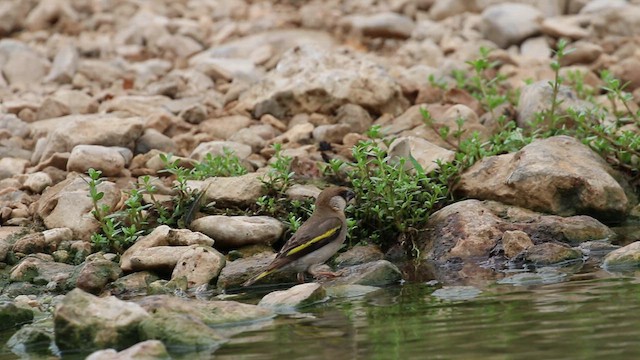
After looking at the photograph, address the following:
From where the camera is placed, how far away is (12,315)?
8.06 m

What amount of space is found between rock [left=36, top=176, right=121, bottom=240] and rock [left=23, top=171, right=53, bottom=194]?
384mm

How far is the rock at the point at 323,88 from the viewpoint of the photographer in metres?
12.9

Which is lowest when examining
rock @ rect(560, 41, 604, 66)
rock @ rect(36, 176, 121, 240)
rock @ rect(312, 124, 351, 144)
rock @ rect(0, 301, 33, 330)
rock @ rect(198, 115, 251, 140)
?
rock @ rect(560, 41, 604, 66)

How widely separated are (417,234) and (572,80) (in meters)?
3.88

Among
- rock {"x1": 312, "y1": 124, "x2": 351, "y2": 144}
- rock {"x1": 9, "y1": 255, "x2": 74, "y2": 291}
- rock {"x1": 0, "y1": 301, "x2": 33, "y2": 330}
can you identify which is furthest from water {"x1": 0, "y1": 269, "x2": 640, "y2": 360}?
rock {"x1": 312, "y1": 124, "x2": 351, "y2": 144}

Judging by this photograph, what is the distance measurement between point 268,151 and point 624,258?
4.37 metres

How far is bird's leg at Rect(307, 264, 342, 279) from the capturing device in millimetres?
9047

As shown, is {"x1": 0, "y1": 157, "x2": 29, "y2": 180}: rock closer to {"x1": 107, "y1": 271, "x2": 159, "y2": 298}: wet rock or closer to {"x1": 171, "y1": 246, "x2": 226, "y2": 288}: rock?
{"x1": 107, "y1": 271, "x2": 159, "y2": 298}: wet rock

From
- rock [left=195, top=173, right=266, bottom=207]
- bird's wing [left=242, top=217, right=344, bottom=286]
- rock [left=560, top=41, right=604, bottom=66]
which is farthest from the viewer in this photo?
rock [left=560, top=41, right=604, bottom=66]

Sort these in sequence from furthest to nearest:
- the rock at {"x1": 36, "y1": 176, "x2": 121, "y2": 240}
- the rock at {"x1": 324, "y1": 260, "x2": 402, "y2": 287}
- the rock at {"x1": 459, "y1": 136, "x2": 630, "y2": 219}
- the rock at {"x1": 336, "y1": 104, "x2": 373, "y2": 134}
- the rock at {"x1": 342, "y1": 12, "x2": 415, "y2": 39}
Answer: the rock at {"x1": 342, "y1": 12, "x2": 415, "y2": 39}, the rock at {"x1": 336, "y1": 104, "x2": 373, "y2": 134}, the rock at {"x1": 36, "y1": 176, "x2": 121, "y2": 240}, the rock at {"x1": 459, "y1": 136, "x2": 630, "y2": 219}, the rock at {"x1": 324, "y1": 260, "x2": 402, "y2": 287}

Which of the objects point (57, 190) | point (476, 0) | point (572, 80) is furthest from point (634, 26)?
point (57, 190)

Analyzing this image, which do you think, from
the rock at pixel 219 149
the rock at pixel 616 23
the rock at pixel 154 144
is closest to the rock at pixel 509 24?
the rock at pixel 616 23

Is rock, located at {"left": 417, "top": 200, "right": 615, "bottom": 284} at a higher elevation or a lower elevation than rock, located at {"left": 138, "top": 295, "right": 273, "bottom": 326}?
lower

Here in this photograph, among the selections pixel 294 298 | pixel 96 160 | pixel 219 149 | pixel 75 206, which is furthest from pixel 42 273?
pixel 219 149
